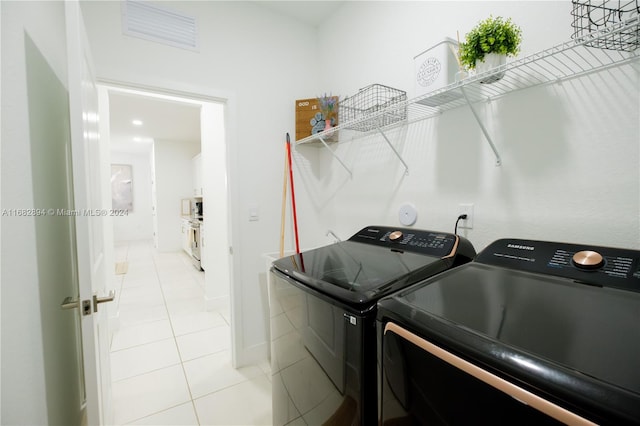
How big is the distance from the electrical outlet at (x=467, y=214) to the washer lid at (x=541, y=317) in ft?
1.61

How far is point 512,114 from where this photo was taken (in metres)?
1.22

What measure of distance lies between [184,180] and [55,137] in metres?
5.94

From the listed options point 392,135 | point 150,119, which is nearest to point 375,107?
point 392,135

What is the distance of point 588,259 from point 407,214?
89 cm

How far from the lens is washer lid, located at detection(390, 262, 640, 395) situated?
484mm

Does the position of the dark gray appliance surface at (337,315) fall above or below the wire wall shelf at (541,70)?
below

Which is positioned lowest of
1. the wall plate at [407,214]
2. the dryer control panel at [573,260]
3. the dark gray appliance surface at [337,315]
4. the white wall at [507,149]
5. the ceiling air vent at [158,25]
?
the dark gray appliance surface at [337,315]

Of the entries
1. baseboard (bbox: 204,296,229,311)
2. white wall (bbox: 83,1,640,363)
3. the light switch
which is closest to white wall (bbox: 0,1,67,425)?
white wall (bbox: 83,1,640,363)

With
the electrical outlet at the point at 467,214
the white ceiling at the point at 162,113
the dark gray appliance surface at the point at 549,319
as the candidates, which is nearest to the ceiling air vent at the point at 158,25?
the white ceiling at the point at 162,113

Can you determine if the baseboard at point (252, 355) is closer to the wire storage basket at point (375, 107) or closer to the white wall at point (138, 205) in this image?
the wire storage basket at point (375, 107)

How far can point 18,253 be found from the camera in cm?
85

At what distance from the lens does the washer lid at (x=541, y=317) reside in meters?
0.48

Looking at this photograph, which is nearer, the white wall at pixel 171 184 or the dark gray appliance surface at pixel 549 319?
the dark gray appliance surface at pixel 549 319

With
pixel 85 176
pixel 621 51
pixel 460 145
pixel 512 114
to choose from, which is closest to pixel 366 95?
pixel 460 145
